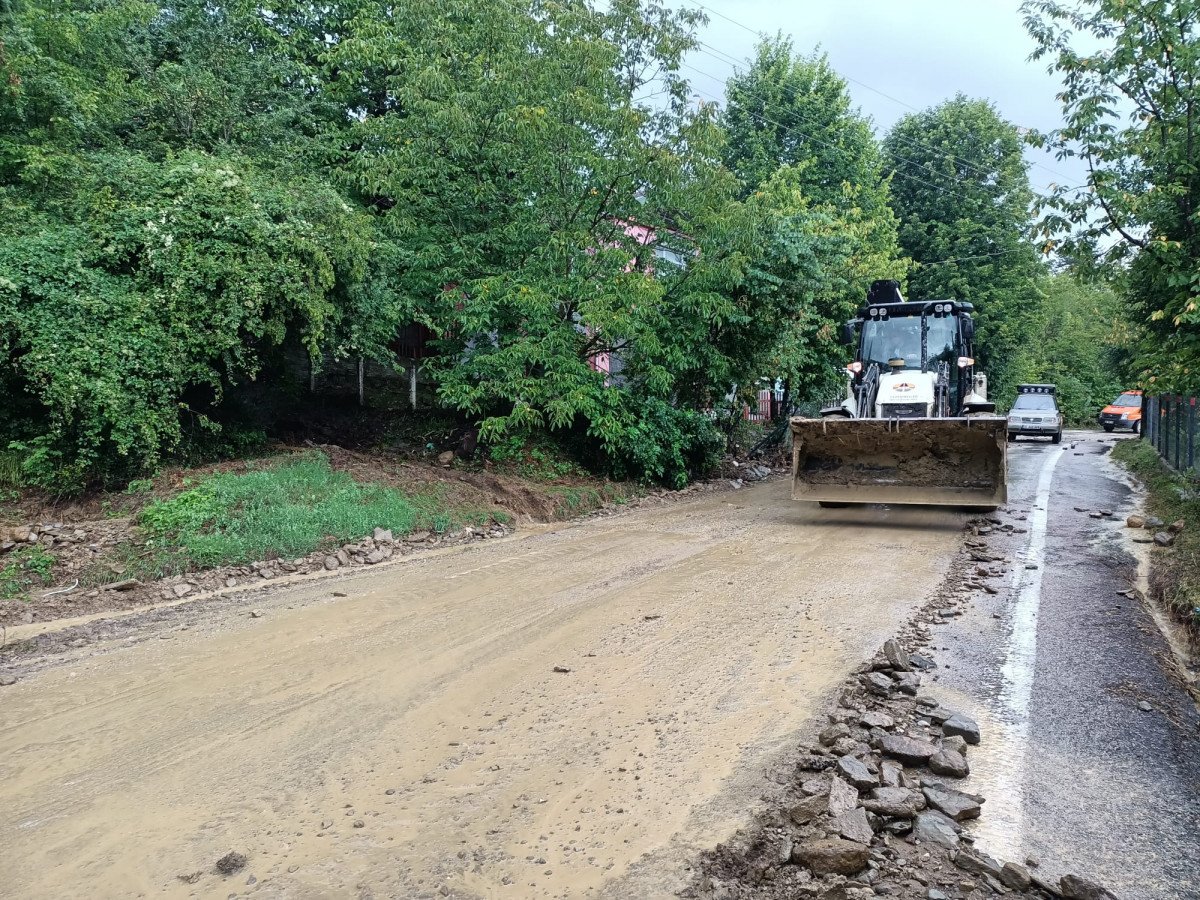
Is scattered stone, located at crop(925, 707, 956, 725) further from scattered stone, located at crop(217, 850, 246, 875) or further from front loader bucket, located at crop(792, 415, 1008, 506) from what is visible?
front loader bucket, located at crop(792, 415, 1008, 506)

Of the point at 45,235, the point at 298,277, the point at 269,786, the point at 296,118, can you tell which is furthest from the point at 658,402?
the point at 269,786

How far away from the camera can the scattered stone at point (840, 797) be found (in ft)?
10.6

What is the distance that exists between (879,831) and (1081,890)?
71cm

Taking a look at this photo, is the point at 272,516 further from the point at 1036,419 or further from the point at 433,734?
the point at 1036,419

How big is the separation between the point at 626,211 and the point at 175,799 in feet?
35.1

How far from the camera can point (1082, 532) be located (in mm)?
9938

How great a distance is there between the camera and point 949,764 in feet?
11.9

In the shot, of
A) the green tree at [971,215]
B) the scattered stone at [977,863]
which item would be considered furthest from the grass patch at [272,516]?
the green tree at [971,215]

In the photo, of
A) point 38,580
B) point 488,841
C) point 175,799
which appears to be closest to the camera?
point 488,841

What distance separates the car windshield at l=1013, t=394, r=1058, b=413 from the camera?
27.5 metres

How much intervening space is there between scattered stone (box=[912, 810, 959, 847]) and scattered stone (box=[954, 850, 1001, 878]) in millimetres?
90

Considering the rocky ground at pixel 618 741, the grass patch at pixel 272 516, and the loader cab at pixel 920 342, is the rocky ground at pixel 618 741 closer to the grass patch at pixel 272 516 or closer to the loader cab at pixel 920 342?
the grass patch at pixel 272 516

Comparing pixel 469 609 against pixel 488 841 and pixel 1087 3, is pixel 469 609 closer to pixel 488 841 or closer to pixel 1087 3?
pixel 488 841

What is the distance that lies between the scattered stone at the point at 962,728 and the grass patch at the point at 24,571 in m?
7.93
